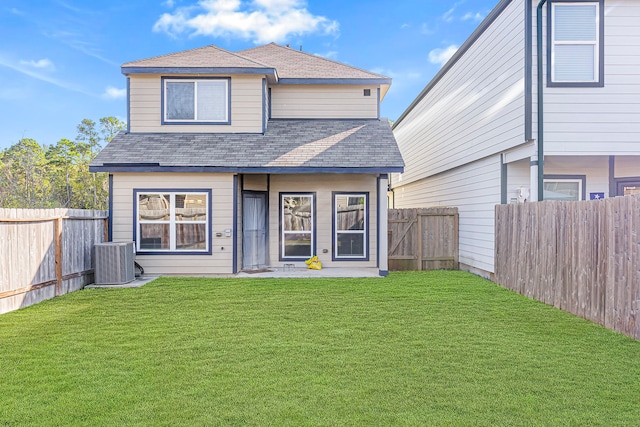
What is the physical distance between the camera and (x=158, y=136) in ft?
36.6

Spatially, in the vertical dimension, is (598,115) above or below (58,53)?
below

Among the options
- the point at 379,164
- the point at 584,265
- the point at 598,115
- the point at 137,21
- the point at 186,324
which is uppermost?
the point at 137,21

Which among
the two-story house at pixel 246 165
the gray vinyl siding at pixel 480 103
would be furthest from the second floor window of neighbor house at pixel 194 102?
the gray vinyl siding at pixel 480 103

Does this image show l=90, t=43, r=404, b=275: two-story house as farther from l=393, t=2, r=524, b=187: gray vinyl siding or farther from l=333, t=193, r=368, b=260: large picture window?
l=393, t=2, r=524, b=187: gray vinyl siding

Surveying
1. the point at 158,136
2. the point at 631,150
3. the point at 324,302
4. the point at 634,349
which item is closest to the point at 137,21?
the point at 158,136

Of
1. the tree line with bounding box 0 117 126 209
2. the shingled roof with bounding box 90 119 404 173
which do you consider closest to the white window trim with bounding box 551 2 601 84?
the shingled roof with bounding box 90 119 404 173

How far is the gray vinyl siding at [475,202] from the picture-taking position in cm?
973

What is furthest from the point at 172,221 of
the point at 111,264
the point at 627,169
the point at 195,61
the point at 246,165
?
the point at 627,169

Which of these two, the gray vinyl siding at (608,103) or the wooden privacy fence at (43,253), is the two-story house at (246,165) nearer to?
the wooden privacy fence at (43,253)

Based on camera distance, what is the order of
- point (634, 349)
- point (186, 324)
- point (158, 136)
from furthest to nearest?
point (158, 136) < point (186, 324) < point (634, 349)

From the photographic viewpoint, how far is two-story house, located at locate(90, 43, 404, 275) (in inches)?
397

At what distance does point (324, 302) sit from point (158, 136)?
7122 millimetres

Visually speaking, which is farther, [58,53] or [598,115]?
[58,53]

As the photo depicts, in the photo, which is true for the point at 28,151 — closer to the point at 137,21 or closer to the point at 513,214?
the point at 137,21
